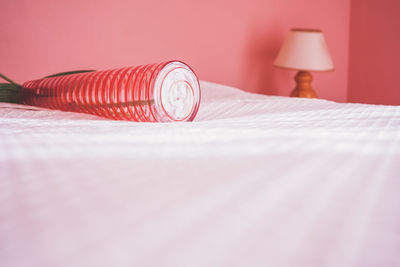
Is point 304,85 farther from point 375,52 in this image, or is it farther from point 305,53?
point 375,52

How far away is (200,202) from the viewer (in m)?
0.26

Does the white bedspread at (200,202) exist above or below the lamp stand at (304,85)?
above

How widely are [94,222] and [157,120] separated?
0.54 meters

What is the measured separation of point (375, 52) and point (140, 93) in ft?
10.3

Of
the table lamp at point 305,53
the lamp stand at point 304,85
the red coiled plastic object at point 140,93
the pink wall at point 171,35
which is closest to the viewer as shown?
the red coiled plastic object at point 140,93

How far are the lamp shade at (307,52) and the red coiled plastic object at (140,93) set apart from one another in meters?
1.81

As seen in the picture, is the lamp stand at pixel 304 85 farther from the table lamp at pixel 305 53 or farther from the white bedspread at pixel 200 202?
the white bedspread at pixel 200 202

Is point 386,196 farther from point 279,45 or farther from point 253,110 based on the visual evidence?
point 279,45

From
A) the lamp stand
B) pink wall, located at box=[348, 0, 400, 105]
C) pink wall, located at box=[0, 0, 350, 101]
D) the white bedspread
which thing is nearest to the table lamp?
the lamp stand

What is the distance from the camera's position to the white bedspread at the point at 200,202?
198 mm

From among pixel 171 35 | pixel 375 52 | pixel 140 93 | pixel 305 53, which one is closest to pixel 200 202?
pixel 140 93

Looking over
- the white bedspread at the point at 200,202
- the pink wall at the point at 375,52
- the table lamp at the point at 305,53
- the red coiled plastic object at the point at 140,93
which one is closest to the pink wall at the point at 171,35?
the pink wall at the point at 375,52

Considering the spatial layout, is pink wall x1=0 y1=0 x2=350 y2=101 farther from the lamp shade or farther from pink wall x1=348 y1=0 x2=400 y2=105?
the lamp shade

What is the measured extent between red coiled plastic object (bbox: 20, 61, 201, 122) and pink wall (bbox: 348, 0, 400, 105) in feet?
9.56
